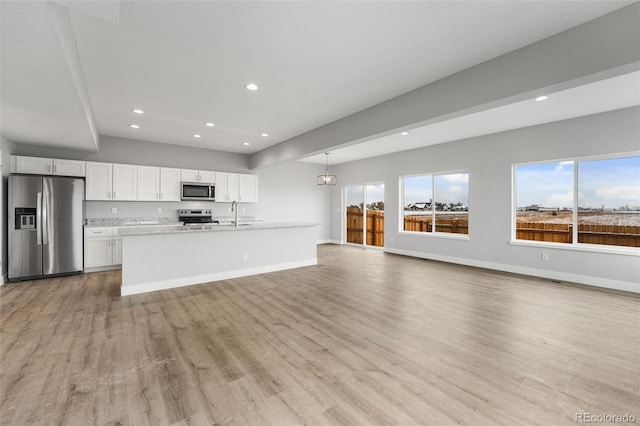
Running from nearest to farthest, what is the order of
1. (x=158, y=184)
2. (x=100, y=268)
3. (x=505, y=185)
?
(x=100, y=268), (x=505, y=185), (x=158, y=184)

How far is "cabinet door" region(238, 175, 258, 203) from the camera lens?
23.3 feet

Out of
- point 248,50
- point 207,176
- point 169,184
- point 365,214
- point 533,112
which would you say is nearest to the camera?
point 248,50

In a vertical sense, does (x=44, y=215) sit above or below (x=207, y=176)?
below

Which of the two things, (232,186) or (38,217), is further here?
(232,186)

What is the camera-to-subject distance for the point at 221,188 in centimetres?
679

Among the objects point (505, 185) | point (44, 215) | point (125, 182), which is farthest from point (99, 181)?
point (505, 185)

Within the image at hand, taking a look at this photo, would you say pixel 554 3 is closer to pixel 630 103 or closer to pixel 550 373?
pixel 550 373

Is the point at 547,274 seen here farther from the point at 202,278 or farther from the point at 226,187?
the point at 226,187

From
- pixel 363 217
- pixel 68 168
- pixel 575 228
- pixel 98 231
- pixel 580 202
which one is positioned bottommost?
pixel 98 231

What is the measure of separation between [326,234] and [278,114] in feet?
19.1

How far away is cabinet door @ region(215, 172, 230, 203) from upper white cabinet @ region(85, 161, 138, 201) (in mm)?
1668

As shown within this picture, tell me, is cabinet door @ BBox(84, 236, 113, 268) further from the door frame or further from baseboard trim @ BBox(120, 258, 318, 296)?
the door frame

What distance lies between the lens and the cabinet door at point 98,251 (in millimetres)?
5121

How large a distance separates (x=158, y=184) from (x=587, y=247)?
8.12m
